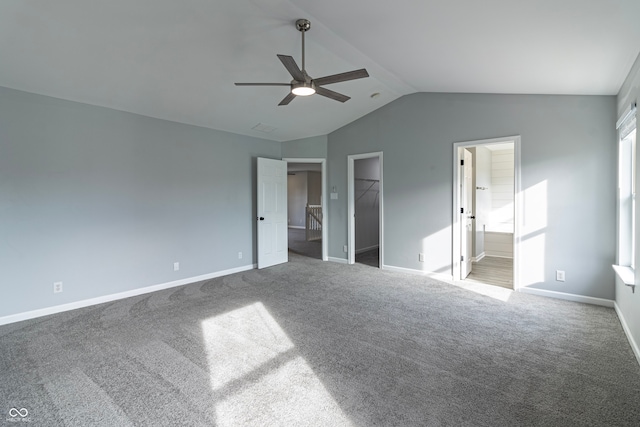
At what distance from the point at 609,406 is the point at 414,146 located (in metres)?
4.01

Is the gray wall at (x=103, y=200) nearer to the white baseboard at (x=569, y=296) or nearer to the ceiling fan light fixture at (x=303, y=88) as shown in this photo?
the ceiling fan light fixture at (x=303, y=88)

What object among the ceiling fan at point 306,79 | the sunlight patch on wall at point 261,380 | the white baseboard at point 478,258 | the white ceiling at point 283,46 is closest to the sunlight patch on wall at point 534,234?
the white ceiling at point 283,46

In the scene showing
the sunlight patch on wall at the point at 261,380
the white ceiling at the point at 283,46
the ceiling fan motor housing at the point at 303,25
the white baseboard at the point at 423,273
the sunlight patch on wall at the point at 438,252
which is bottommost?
the sunlight patch on wall at the point at 261,380

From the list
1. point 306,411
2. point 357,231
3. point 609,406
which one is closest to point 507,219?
point 357,231

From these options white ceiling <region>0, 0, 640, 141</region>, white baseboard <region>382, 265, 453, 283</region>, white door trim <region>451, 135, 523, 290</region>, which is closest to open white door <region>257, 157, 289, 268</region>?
white ceiling <region>0, 0, 640, 141</region>

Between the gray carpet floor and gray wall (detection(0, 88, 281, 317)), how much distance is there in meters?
0.50

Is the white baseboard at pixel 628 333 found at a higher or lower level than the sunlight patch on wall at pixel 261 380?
higher

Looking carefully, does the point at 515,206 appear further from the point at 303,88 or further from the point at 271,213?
the point at 271,213

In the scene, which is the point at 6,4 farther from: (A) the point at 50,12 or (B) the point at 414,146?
(B) the point at 414,146

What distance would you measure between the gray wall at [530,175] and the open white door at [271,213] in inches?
76.0

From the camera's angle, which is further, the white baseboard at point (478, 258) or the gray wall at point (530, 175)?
the white baseboard at point (478, 258)

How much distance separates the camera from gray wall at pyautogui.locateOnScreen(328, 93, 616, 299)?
3676 mm

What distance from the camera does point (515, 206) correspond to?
4176 mm

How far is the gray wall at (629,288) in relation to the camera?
8.32 feet
